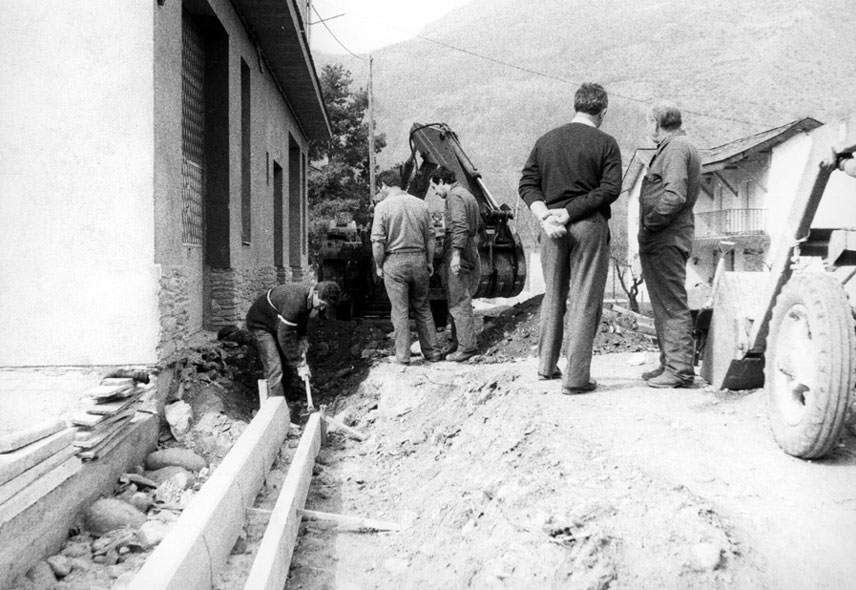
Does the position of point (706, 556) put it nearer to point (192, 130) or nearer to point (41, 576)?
point (41, 576)

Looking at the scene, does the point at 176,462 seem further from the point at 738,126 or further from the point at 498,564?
the point at 738,126

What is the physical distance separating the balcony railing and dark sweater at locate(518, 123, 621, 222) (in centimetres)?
2336

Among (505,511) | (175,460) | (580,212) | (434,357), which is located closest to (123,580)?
(175,460)

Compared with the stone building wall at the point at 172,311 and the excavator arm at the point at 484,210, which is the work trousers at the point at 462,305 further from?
the stone building wall at the point at 172,311

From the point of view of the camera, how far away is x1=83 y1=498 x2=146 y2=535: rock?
400cm

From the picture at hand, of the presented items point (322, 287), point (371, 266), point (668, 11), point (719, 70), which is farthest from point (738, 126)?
point (322, 287)

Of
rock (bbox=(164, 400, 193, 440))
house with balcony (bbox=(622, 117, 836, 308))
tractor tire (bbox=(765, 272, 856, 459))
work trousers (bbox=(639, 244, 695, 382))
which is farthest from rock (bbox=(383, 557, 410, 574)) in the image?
house with balcony (bbox=(622, 117, 836, 308))

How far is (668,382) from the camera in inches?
190

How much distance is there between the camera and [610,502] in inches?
118

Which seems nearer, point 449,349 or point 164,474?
point 164,474

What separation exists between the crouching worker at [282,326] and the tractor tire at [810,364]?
160 inches

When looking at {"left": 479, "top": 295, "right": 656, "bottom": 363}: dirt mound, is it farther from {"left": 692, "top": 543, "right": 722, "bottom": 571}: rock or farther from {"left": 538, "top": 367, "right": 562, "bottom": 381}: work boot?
{"left": 692, "top": 543, "right": 722, "bottom": 571}: rock

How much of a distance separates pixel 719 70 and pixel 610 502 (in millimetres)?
69877

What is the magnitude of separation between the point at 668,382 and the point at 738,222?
24373 mm
